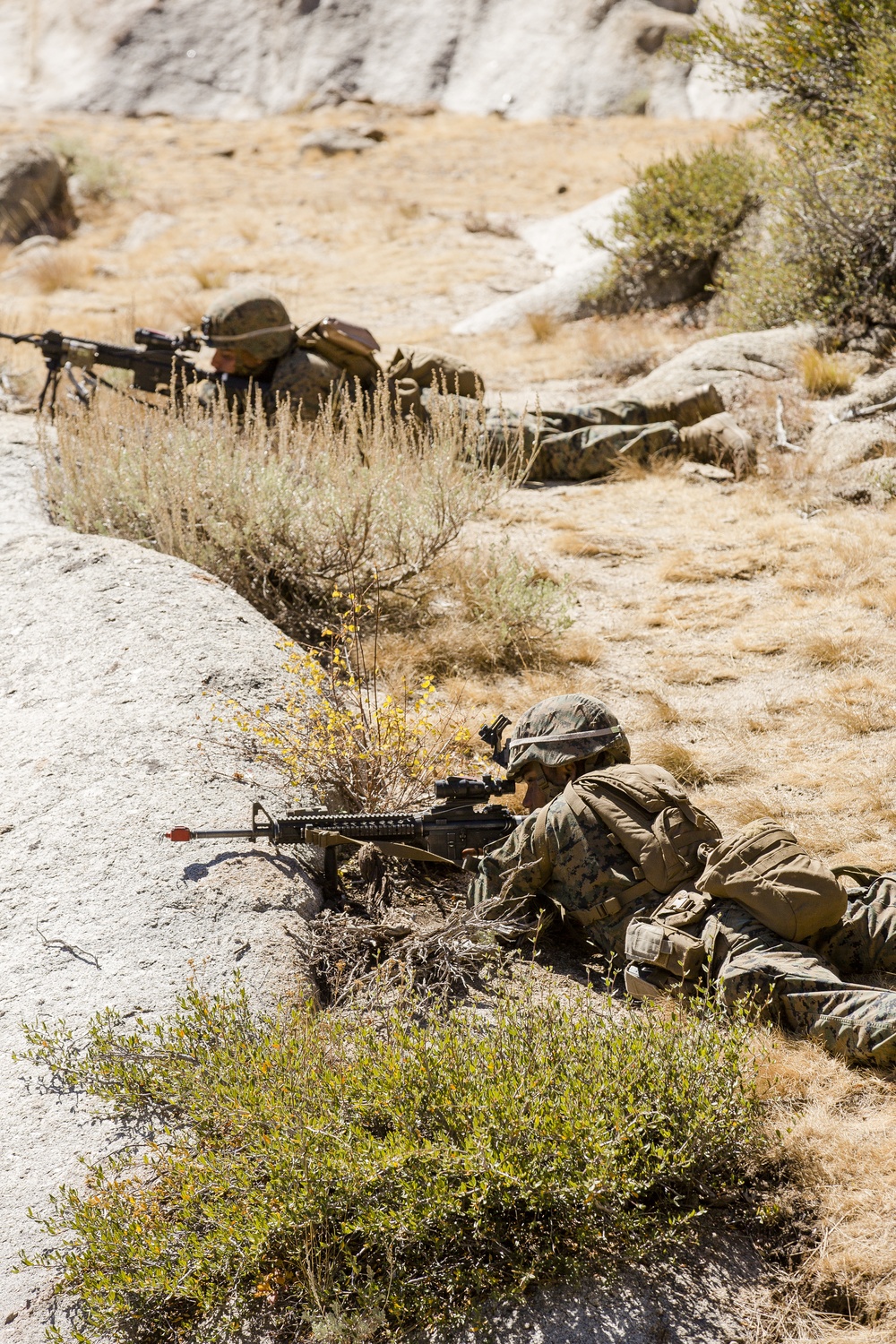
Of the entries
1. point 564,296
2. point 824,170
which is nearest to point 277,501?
point 824,170

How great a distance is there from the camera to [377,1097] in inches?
94.5

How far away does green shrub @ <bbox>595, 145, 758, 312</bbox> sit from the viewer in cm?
1175

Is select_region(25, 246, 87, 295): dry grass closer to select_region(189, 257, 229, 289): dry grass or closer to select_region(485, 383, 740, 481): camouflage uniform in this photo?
select_region(189, 257, 229, 289): dry grass

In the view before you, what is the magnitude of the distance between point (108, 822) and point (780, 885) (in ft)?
6.92

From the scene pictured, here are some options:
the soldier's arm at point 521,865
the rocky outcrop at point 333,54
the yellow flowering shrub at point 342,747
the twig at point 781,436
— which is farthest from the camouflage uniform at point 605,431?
the rocky outcrop at point 333,54

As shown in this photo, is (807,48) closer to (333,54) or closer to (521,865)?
(521,865)

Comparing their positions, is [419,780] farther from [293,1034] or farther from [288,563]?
[288,563]

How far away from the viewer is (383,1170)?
2.26 m

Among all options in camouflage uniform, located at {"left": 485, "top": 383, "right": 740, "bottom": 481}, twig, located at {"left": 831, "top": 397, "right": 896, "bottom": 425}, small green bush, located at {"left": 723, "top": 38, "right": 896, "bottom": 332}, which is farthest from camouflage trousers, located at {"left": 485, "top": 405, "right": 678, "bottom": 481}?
small green bush, located at {"left": 723, "top": 38, "right": 896, "bottom": 332}

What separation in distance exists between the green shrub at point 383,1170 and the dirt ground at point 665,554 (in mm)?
323

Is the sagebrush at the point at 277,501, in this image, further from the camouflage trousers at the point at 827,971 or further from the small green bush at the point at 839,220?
the small green bush at the point at 839,220

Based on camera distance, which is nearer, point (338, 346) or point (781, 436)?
point (338, 346)

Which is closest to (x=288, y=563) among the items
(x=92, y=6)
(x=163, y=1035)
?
(x=163, y=1035)

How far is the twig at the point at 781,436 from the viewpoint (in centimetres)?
792
